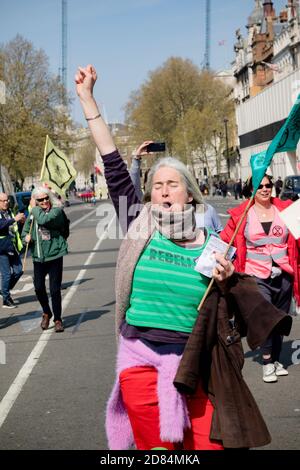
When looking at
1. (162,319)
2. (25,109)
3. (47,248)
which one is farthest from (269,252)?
(25,109)

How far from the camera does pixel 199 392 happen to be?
134 inches

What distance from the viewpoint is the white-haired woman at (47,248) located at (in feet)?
32.9

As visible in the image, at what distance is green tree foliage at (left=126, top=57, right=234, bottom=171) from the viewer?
94.4m

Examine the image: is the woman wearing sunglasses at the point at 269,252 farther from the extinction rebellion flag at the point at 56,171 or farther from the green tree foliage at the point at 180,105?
the green tree foliage at the point at 180,105

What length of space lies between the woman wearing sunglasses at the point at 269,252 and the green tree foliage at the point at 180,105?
84.1 metres

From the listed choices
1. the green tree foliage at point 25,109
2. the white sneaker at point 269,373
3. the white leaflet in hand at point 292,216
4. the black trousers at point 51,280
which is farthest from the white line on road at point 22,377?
the green tree foliage at point 25,109

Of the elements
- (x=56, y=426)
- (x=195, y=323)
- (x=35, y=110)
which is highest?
(x=35, y=110)

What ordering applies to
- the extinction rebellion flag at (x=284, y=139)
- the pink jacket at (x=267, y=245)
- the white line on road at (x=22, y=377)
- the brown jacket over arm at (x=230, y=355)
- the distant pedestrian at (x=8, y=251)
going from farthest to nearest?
the distant pedestrian at (x=8, y=251)
the pink jacket at (x=267, y=245)
the white line on road at (x=22, y=377)
the extinction rebellion flag at (x=284, y=139)
the brown jacket over arm at (x=230, y=355)

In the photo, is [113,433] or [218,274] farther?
[113,433]

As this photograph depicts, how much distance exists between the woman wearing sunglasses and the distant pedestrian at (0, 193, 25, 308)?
5.88 meters

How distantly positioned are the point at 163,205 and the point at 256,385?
367 centimetres
